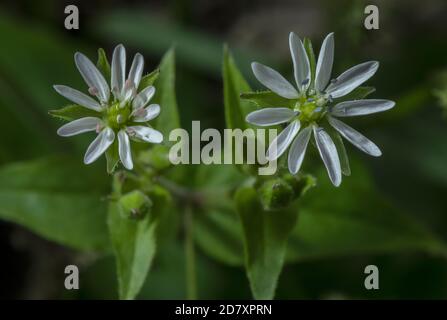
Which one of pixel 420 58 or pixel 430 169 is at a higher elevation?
pixel 420 58

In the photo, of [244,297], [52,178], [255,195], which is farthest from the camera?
[244,297]

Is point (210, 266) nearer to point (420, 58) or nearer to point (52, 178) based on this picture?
point (52, 178)

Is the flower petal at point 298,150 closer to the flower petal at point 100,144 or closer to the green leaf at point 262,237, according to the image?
the green leaf at point 262,237

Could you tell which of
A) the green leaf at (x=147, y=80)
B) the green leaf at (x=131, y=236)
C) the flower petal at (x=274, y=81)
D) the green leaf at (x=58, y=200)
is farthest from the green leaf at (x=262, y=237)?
the green leaf at (x=58, y=200)

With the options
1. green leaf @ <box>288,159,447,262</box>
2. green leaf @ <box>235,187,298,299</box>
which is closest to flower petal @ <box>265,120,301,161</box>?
green leaf @ <box>235,187,298,299</box>

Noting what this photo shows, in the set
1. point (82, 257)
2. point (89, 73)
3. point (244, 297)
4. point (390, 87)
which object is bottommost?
point (244, 297)

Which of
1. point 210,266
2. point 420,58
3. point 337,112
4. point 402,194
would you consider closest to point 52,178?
point 210,266

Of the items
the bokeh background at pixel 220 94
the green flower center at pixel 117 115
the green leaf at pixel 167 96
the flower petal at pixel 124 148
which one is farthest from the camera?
the bokeh background at pixel 220 94

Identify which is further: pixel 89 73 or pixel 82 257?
pixel 82 257
